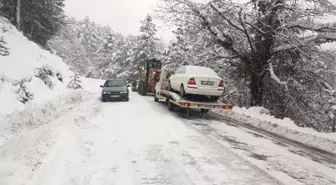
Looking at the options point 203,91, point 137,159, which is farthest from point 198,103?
point 137,159

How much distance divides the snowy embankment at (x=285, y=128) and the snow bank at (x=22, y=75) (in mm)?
10604

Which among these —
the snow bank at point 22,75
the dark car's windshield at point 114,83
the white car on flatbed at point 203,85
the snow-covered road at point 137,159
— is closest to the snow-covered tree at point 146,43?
the snow bank at point 22,75

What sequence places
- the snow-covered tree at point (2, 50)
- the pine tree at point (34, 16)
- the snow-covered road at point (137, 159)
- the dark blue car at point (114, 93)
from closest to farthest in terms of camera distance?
1. the snow-covered road at point (137, 159)
2. the snow-covered tree at point (2, 50)
3. the dark blue car at point (114, 93)
4. the pine tree at point (34, 16)

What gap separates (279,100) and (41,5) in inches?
940

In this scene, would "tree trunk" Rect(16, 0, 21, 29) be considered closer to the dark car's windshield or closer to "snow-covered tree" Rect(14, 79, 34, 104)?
"snow-covered tree" Rect(14, 79, 34, 104)

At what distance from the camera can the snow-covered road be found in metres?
5.61

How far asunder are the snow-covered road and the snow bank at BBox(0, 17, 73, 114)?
7.99 meters

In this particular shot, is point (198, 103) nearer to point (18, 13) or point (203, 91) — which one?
point (203, 91)

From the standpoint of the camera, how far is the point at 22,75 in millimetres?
19781

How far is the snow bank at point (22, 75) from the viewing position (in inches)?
659

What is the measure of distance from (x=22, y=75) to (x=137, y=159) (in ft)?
51.3

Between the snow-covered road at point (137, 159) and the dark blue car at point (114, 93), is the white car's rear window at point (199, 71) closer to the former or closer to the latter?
the snow-covered road at point (137, 159)

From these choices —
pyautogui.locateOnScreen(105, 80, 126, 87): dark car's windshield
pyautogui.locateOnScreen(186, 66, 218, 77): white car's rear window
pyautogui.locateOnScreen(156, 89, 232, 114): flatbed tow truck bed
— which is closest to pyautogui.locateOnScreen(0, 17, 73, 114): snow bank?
pyautogui.locateOnScreen(105, 80, 126, 87): dark car's windshield

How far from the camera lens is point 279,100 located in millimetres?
18312
